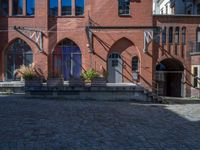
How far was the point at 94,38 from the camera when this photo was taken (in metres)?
28.5

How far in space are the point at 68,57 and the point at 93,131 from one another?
20.1 m

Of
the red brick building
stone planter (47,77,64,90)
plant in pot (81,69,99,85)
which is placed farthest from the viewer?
the red brick building

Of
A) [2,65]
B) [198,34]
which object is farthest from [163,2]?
[2,65]

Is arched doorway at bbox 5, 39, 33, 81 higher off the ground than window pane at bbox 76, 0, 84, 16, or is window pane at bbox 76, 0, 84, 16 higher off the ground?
window pane at bbox 76, 0, 84, 16

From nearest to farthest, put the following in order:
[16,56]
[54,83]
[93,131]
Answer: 1. [93,131]
2. [54,83]
3. [16,56]

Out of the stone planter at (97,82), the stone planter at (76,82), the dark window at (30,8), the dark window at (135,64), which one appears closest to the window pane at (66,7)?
the dark window at (30,8)

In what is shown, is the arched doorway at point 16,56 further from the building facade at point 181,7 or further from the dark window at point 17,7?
the building facade at point 181,7

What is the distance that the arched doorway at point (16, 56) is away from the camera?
29.0 meters

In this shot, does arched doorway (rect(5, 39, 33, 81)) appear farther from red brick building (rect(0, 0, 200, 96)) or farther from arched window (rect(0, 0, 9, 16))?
arched window (rect(0, 0, 9, 16))

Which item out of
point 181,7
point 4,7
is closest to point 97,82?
point 4,7

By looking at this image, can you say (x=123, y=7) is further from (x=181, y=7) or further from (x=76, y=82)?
(x=76, y=82)

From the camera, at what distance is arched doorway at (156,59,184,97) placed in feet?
98.8

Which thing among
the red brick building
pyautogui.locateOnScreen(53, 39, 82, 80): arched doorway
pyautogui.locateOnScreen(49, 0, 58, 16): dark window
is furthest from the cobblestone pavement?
pyautogui.locateOnScreen(49, 0, 58, 16): dark window

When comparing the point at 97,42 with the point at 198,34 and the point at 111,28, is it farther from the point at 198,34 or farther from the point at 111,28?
the point at 198,34
